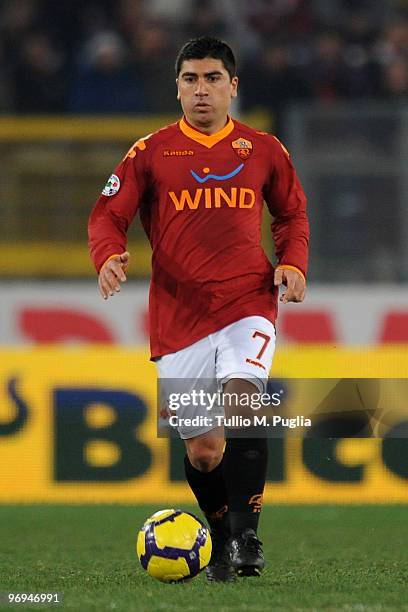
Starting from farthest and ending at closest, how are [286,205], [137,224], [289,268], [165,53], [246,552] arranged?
1. [165,53]
2. [137,224]
3. [286,205]
4. [289,268]
5. [246,552]

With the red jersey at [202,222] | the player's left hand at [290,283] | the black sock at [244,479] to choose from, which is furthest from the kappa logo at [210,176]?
the black sock at [244,479]

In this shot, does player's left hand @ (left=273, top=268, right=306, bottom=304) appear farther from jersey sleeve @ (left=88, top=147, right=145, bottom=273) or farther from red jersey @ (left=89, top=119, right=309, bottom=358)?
jersey sleeve @ (left=88, top=147, right=145, bottom=273)

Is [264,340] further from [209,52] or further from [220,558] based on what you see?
[209,52]

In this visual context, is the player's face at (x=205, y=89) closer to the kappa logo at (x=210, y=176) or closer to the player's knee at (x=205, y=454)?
the kappa logo at (x=210, y=176)

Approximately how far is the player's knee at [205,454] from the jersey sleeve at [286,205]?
2.31ft

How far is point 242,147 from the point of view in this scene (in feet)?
16.2

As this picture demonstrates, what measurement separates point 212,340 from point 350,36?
653cm

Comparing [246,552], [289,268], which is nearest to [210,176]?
[289,268]

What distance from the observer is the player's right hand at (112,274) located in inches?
185

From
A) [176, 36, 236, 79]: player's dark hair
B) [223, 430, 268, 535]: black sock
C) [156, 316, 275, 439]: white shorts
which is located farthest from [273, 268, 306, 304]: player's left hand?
[176, 36, 236, 79]: player's dark hair

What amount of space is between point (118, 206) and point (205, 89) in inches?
20.3

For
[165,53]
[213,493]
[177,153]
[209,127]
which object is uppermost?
[165,53]

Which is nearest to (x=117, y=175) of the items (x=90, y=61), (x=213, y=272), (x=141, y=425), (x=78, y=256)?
(x=213, y=272)

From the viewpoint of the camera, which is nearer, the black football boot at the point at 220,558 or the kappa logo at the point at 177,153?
the black football boot at the point at 220,558
